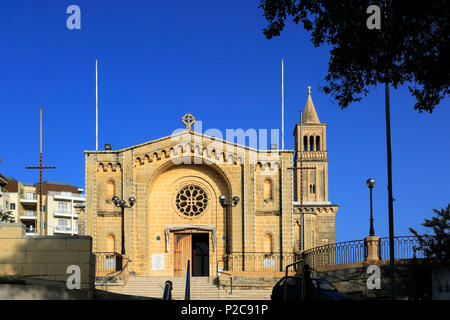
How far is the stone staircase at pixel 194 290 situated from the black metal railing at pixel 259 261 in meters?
2.59

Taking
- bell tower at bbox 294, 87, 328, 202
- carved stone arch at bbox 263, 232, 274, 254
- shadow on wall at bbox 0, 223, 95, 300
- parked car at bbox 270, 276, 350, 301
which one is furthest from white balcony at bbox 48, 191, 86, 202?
parked car at bbox 270, 276, 350, 301

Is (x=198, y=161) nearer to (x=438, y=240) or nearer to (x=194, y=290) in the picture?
(x=194, y=290)

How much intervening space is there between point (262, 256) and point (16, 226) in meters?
17.6

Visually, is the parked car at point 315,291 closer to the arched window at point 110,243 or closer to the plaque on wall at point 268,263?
the plaque on wall at point 268,263

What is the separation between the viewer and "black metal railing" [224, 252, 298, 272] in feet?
113

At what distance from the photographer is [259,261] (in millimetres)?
34750

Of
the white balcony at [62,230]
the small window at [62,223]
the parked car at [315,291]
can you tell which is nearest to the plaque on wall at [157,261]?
the parked car at [315,291]

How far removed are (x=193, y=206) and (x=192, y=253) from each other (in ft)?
9.82

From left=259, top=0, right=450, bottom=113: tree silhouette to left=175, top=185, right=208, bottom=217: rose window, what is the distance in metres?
21.5

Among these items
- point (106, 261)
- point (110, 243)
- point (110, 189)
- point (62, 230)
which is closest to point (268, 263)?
point (106, 261)

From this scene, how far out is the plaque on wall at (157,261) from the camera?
35.8 m
